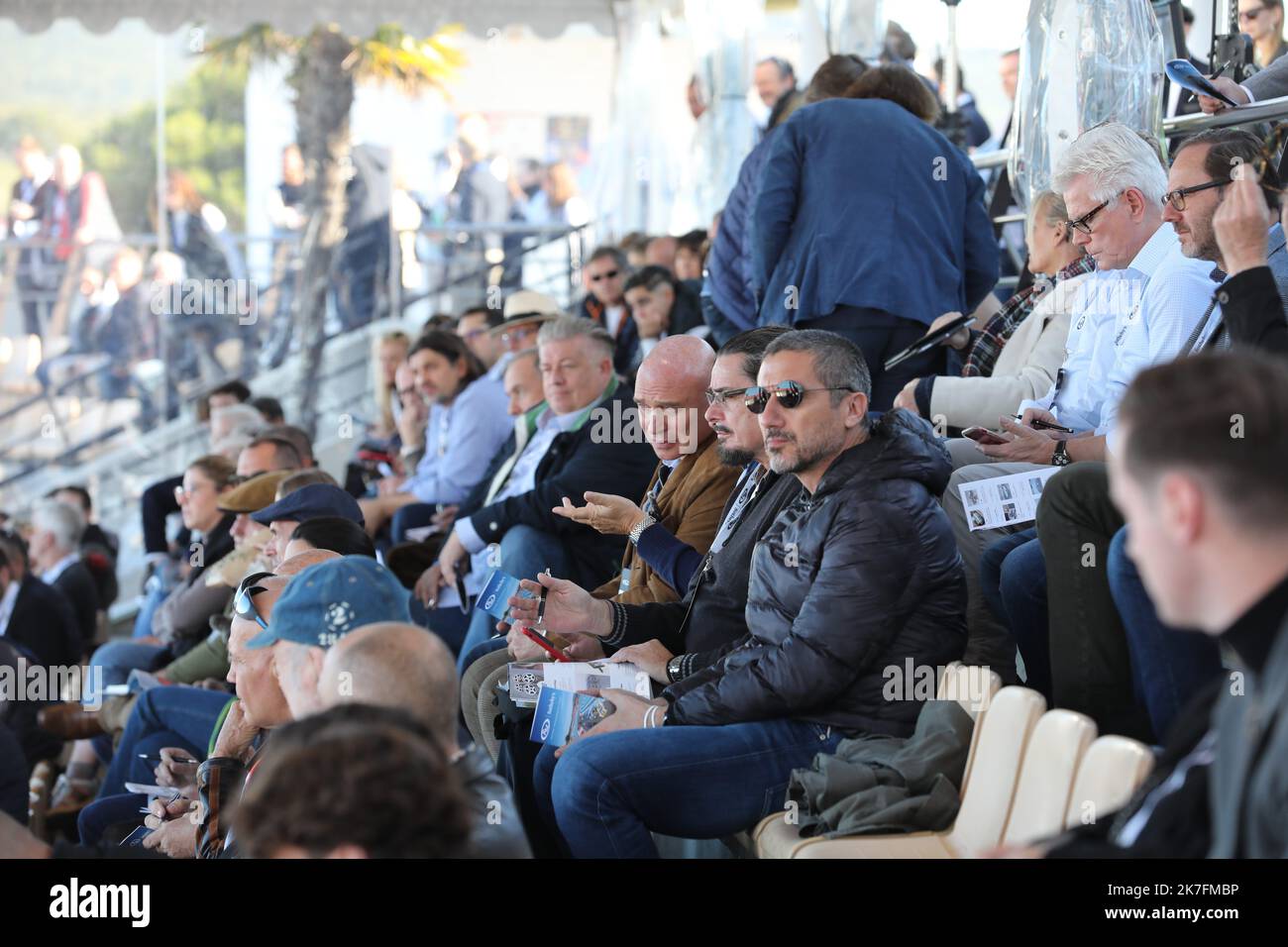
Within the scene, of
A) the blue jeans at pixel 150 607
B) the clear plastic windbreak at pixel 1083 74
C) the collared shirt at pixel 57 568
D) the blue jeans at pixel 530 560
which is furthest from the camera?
the collared shirt at pixel 57 568

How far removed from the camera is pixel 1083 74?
4.96 meters

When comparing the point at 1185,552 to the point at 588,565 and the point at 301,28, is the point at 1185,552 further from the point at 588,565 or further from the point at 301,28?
the point at 301,28

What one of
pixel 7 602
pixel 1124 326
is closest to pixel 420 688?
pixel 1124 326

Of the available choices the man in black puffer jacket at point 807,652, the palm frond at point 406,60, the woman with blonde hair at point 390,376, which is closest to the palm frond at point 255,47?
the palm frond at point 406,60

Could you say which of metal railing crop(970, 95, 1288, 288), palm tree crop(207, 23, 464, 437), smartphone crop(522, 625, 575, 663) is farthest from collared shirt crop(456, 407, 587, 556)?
palm tree crop(207, 23, 464, 437)

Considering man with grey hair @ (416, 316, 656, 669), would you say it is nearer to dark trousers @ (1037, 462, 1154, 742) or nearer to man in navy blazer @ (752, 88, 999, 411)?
man in navy blazer @ (752, 88, 999, 411)

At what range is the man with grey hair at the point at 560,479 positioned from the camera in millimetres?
5156

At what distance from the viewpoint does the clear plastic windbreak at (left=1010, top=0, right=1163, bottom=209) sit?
4891mm

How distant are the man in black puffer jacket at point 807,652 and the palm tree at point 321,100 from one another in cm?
993

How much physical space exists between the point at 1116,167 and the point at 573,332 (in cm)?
224

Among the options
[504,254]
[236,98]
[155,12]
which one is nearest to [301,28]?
[155,12]

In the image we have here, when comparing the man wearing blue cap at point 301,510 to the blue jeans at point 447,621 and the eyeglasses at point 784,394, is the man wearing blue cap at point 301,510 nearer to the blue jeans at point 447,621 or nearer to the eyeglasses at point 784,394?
the blue jeans at point 447,621

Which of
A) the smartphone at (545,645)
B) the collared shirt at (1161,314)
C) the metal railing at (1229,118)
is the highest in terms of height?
the metal railing at (1229,118)
